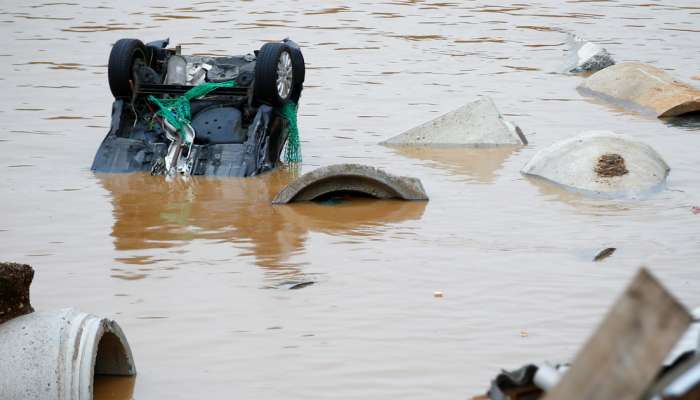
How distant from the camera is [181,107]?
10.7m

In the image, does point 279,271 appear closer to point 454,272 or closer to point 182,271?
point 182,271

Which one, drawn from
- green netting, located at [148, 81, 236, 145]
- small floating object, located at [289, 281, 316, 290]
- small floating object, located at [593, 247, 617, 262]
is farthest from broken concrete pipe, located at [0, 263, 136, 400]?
green netting, located at [148, 81, 236, 145]

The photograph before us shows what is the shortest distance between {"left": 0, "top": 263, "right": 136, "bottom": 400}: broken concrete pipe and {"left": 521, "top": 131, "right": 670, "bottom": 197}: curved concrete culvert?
237 inches

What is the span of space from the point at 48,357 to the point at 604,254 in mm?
4242

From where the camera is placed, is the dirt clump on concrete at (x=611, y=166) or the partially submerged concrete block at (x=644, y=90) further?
the partially submerged concrete block at (x=644, y=90)

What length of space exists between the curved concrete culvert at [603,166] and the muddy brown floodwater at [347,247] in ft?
0.67

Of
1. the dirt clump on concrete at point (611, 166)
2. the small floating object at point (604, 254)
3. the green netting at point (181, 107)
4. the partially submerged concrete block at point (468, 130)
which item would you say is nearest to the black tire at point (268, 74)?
the green netting at point (181, 107)

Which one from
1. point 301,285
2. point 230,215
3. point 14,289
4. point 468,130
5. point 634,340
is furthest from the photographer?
point 468,130

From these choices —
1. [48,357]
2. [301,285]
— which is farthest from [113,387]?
[301,285]

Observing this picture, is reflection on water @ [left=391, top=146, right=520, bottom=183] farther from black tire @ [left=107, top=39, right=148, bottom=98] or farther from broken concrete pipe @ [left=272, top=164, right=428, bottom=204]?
black tire @ [left=107, top=39, right=148, bottom=98]

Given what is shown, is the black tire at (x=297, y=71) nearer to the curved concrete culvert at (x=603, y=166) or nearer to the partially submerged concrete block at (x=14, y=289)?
the curved concrete culvert at (x=603, y=166)

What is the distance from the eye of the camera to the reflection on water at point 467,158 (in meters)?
11.1

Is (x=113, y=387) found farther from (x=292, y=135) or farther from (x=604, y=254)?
(x=292, y=135)

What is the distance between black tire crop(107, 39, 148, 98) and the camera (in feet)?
35.3
